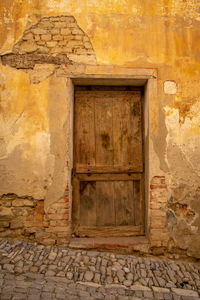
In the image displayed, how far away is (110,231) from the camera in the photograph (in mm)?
3262

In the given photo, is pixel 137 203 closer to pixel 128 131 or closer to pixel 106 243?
pixel 106 243

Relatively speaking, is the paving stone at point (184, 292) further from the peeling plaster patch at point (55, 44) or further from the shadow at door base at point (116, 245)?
the peeling plaster patch at point (55, 44)

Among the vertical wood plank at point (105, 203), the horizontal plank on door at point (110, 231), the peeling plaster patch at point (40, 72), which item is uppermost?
the peeling plaster patch at point (40, 72)

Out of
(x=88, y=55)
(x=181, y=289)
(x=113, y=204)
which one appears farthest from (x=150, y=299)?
(x=88, y=55)

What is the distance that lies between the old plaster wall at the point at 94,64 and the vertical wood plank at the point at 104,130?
54 centimetres

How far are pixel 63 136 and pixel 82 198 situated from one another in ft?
3.31

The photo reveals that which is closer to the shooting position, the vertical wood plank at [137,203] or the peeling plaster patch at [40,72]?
the peeling plaster patch at [40,72]

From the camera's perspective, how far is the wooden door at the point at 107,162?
3301 millimetres

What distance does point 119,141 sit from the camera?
3365 millimetres

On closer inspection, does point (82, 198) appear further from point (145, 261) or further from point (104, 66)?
point (104, 66)

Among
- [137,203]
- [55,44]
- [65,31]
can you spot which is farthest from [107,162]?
[65,31]

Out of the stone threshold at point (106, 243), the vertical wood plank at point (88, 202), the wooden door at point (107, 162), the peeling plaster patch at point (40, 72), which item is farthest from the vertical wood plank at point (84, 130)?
the stone threshold at point (106, 243)

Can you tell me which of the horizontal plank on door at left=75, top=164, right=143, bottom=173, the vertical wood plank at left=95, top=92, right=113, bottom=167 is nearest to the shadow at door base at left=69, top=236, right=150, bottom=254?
the horizontal plank on door at left=75, top=164, right=143, bottom=173

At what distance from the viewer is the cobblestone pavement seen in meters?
2.06
